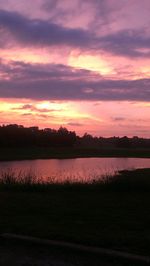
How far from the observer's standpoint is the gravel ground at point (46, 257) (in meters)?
5.19

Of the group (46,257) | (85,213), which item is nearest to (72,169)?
(85,213)

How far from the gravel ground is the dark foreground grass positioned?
0.41 meters

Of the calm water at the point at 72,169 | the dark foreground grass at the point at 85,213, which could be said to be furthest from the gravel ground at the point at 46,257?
the calm water at the point at 72,169

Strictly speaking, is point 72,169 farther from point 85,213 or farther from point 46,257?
point 46,257

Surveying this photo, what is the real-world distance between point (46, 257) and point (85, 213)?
2962 mm

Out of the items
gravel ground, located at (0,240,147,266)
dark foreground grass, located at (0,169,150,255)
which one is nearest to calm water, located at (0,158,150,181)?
dark foreground grass, located at (0,169,150,255)

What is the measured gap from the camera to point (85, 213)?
8367 millimetres

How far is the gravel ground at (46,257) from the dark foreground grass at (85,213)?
0.41 metres

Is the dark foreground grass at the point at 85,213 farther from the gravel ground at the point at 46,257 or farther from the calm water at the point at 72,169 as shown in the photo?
the calm water at the point at 72,169

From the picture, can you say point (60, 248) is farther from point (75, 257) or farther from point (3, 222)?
point (3, 222)

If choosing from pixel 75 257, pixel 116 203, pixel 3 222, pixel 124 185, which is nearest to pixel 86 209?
pixel 116 203

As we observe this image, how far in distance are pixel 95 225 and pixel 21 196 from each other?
4195 mm

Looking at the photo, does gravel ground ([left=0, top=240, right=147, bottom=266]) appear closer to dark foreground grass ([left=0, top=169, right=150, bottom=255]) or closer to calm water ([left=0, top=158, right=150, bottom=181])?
dark foreground grass ([left=0, top=169, right=150, bottom=255])

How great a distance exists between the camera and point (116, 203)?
985 centimetres
